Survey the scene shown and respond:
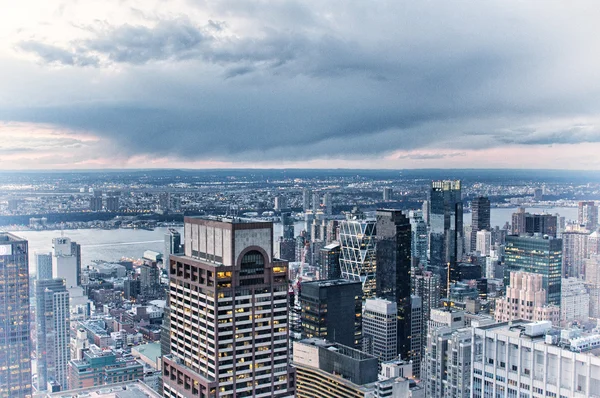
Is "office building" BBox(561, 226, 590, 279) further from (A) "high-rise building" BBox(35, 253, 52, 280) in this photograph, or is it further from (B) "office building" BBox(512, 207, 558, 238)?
(A) "high-rise building" BBox(35, 253, 52, 280)

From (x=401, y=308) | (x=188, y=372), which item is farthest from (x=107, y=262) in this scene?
(x=188, y=372)

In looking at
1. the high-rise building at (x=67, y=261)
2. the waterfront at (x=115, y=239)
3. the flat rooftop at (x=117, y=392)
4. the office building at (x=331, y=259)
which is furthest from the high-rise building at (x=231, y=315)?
the office building at (x=331, y=259)

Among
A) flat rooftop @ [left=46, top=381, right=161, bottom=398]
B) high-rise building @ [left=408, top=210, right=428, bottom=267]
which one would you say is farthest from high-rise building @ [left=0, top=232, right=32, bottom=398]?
high-rise building @ [left=408, top=210, right=428, bottom=267]

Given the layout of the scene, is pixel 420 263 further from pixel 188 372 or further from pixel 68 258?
pixel 188 372

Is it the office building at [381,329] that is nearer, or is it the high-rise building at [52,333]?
the high-rise building at [52,333]

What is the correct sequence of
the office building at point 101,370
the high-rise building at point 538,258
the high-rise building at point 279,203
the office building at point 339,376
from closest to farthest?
the office building at point 339,376 → the office building at point 101,370 → the high-rise building at point 538,258 → the high-rise building at point 279,203

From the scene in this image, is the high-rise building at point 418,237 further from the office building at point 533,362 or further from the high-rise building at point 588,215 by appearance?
the office building at point 533,362
